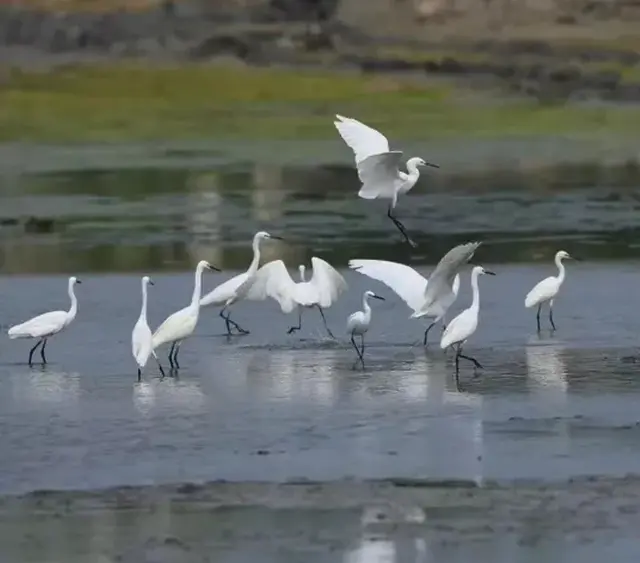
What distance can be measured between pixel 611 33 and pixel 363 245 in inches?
953

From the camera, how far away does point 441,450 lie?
1080 centimetres

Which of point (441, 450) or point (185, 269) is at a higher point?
point (185, 269)

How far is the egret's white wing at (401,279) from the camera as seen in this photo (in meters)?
14.9

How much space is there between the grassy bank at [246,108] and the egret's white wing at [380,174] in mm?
15704

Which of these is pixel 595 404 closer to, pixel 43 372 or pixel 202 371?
pixel 202 371

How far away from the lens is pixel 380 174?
17.1 metres

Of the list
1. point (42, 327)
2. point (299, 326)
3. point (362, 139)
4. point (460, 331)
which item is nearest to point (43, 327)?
point (42, 327)

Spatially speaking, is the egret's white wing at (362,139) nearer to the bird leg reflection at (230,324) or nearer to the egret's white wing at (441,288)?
the bird leg reflection at (230,324)

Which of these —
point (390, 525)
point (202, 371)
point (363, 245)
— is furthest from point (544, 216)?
point (390, 525)

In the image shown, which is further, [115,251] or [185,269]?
[115,251]

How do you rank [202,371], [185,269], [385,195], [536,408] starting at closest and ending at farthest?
[536,408], [202,371], [385,195], [185,269]

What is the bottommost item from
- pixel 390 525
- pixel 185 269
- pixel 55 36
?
pixel 390 525

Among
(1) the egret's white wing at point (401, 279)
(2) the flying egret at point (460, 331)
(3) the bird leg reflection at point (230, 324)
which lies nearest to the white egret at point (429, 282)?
(1) the egret's white wing at point (401, 279)

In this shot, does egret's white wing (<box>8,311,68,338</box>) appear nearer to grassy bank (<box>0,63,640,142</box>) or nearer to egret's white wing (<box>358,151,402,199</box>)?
egret's white wing (<box>358,151,402,199</box>)
